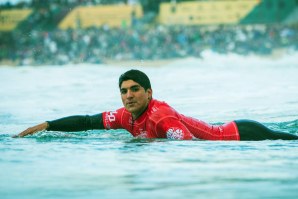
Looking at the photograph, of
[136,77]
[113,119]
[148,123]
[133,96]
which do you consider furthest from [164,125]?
[113,119]

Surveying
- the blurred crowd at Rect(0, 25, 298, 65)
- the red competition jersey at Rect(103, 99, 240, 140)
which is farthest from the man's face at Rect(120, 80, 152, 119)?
the blurred crowd at Rect(0, 25, 298, 65)

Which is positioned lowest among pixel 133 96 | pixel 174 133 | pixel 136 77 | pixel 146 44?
pixel 174 133

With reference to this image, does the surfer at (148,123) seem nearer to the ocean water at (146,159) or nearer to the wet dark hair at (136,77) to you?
the wet dark hair at (136,77)

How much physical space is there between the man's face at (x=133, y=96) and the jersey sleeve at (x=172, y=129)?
272 millimetres

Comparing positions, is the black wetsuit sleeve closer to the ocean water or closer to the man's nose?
the ocean water

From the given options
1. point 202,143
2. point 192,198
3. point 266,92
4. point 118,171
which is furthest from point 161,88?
point 192,198

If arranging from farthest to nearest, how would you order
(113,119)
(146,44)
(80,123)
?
(146,44)
(80,123)
(113,119)

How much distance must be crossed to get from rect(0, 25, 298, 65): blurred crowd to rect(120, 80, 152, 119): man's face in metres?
25.0

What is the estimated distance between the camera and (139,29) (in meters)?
36.5

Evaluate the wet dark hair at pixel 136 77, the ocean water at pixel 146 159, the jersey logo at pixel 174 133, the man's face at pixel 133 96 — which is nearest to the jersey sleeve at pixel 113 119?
the ocean water at pixel 146 159

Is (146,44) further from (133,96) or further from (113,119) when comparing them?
(133,96)

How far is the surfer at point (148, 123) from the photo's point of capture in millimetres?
6750

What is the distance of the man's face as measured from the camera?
6750mm

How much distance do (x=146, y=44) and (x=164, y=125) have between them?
26.2 meters
